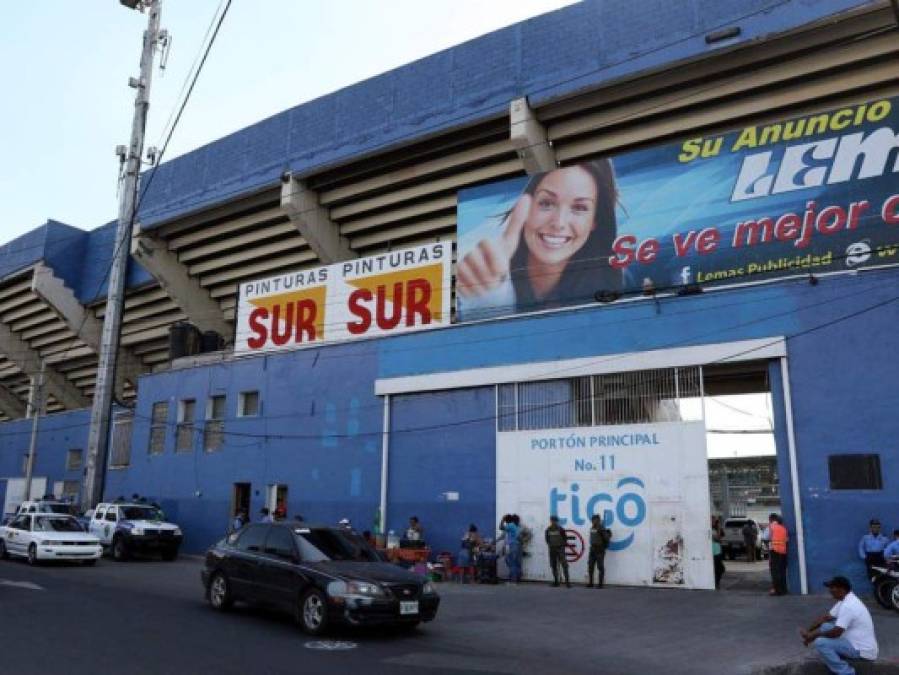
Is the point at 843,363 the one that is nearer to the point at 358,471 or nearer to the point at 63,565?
the point at 358,471

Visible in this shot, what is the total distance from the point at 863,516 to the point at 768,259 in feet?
20.9

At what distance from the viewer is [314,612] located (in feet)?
33.5

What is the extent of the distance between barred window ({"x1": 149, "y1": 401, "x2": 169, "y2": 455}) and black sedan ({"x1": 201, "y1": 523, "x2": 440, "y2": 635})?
56.1ft

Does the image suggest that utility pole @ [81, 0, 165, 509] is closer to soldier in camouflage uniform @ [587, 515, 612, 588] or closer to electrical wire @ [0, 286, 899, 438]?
electrical wire @ [0, 286, 899, 438]

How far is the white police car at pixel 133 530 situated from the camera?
73.6 ft

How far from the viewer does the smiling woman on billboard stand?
67.7 feet

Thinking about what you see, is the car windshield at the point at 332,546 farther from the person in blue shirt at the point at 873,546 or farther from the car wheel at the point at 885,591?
the person in blue shirt at the point at 873,546

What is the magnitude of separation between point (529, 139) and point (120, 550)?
17.0m

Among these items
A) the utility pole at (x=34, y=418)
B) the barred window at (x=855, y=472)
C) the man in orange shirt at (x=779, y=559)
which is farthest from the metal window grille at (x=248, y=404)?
the barred window at (x=855, y=472)

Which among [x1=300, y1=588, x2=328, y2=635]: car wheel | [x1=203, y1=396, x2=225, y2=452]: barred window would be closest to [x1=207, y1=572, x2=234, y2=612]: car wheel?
[x1=300, y1=588, x2=328, y2=635]: car wheel

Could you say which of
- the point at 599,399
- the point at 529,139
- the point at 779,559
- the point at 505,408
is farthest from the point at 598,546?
the point at 529,139

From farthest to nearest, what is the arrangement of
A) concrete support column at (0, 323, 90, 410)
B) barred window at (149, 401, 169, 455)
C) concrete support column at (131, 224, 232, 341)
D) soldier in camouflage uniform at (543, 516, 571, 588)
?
concrete support column at (0, 323, 90, 410) → concrete support column at (131, 224, 232, 341) → barred window at (149, 401, 169, 455) → soldier in camouflage uniform at (543, 516, 571, 588)

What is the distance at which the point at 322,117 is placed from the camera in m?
27.9

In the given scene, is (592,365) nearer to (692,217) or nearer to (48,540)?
(692,217)
